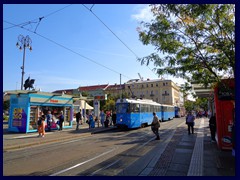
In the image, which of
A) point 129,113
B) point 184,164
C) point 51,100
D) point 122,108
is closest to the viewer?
point 184,164

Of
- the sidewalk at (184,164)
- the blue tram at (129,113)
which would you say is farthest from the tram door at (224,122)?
the blue tram at (129,113)

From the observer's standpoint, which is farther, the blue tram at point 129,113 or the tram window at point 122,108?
the tram window at point 122,108

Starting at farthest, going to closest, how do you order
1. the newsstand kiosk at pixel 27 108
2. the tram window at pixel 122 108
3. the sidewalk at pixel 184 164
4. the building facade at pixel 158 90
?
the building facade at pixel 158 90, the tram window at pixel 122 108, the newsstand kiosk at pixel 27 108, the sidewalk at pixel 184 164

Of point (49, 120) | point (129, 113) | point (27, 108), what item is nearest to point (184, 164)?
point (27, 108)

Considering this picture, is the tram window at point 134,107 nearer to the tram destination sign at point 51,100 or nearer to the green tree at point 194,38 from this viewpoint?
the tram destination sign at point 51,100

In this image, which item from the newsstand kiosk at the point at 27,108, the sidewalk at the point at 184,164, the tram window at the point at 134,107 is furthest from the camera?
the tram window at the point at 134,107

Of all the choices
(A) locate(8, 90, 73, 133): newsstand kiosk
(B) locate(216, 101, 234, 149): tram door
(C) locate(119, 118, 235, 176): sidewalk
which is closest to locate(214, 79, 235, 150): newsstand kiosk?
(B) locate(216, 101, 234, 149): tram door

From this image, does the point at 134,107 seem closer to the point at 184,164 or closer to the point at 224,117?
the point at 224,117

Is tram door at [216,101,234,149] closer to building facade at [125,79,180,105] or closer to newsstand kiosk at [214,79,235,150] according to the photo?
newsstand kiosk at [214,79,235,150]

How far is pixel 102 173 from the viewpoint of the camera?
7.84 m

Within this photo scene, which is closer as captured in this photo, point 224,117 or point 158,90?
point 224,117

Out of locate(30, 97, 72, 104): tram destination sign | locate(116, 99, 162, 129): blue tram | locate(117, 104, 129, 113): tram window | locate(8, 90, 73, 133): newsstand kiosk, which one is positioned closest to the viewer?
locate(8, 90, 73, 133): newsstand kiosk

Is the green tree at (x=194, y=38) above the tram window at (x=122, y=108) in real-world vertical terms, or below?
above
